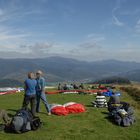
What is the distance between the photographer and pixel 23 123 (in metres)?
17.4

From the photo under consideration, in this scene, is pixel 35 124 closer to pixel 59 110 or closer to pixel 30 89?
pixel 30 89

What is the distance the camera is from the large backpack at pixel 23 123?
56.9 ft

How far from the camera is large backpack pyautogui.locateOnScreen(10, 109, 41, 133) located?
1734 cm

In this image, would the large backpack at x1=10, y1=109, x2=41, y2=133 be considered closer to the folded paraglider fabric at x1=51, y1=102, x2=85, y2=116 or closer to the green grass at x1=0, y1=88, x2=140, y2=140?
the green grass at x1=0, y1=88, x2=140, y2=140

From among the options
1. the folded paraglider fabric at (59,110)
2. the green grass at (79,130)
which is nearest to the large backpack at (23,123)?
the green grass at (79,130)

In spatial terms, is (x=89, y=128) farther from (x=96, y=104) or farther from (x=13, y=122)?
(x=96, y=104)

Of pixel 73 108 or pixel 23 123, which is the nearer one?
pixel 23 123

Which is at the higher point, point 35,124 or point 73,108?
point 73,108

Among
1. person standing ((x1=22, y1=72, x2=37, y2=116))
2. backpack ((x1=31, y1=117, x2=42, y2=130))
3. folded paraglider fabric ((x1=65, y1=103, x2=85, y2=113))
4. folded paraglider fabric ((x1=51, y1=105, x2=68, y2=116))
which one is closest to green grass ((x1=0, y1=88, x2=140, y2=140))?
backpack ((x1=31, y1=117, x2=42, y2=130))

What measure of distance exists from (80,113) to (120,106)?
323cm

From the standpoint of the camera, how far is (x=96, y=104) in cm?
2755

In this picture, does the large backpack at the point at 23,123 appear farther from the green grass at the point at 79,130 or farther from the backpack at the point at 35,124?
the green grass at the point at 79,130

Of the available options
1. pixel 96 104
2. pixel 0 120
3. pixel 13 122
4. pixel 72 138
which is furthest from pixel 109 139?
pixel 96 104

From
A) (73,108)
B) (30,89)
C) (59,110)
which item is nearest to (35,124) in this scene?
(30,89)
